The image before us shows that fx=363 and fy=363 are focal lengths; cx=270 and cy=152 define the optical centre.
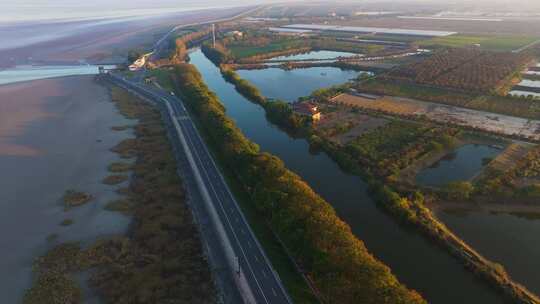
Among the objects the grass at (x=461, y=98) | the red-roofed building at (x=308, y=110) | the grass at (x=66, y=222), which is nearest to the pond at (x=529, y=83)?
the grass at (x=461, y=98)

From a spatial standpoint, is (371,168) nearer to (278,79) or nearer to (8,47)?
(278,79)

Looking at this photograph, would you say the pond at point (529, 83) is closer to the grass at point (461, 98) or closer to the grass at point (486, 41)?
the grass at point (461, 98)

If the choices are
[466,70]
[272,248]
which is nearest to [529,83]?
[466,70]

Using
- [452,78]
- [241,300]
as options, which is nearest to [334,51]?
[452,78]

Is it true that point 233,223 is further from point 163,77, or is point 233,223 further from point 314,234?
point 163,77

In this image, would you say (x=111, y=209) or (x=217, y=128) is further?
(x=217, y=128)

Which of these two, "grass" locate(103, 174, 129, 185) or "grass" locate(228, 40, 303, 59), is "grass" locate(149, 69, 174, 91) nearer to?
"grass" locate(228, 40, 303, 59)

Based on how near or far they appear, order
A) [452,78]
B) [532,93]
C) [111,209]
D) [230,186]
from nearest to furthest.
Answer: [111,209] → [230,186] → [532,93] → [452,78]

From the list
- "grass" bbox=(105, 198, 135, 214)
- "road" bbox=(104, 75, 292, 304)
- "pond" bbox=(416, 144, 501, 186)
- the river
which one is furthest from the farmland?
"grass" bbox=(105, 198, 135, 214)
